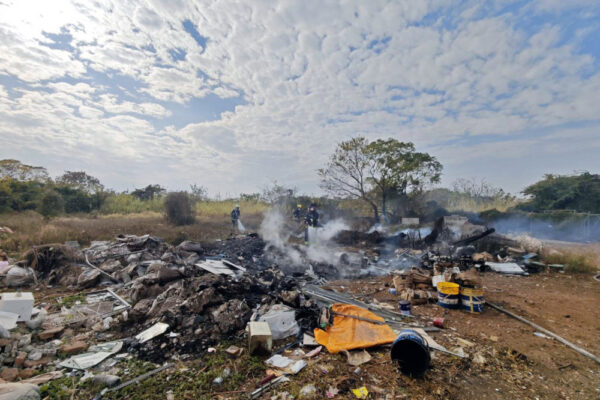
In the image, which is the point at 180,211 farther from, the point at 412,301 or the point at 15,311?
the point at 412,301

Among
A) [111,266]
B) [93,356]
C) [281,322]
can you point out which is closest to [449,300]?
[281,322]

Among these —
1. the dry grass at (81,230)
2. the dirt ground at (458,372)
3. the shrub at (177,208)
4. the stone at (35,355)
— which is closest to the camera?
the dirt ground at (458,372)

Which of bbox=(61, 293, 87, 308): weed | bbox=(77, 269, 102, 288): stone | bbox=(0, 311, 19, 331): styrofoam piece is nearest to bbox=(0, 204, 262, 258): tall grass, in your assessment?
bbox=(77, 269, 102, 288): stone

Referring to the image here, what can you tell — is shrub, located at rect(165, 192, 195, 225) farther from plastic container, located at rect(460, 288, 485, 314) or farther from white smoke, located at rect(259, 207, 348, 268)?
plastic container, located at rect(460, 288, 485, 314)

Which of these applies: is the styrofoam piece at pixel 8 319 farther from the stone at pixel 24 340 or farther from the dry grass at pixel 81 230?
the dry grass at pixel 81 230

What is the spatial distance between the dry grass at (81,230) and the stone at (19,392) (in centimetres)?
889

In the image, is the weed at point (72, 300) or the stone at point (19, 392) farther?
the weed at point (72, 300)

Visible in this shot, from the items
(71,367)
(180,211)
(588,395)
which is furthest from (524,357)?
(180,211)

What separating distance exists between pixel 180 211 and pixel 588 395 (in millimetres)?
17959

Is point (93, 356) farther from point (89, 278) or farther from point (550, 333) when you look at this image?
point (550, 333)

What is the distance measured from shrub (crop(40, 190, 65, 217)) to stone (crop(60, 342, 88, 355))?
16.1m

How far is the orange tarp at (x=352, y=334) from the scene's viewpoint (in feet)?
12.2

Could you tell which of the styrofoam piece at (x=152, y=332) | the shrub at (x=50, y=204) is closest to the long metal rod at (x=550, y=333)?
the styrofoam piece at (x=152, y=332)

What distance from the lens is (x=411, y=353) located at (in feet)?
10.7
